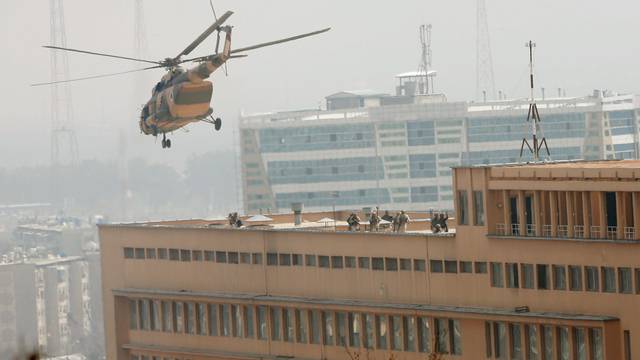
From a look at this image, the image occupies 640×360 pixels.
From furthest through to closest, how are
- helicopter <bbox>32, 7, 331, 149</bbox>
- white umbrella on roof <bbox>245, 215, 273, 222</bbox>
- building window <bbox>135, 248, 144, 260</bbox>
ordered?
building window <bbox>135, 248, 144, 260</bbox>, white umbrella on roof <bbox>245, 215, 273, 222</bbox>, helicopter <bbox>32, 7, 331, 149</bbox>

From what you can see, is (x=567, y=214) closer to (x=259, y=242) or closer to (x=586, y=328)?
(x=586, y=328)

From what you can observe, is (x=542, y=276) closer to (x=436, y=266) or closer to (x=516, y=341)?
(x=516, y=341)

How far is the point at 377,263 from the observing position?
4963 inches

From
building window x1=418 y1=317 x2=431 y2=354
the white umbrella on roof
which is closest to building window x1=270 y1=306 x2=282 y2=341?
the white umbrella on roof

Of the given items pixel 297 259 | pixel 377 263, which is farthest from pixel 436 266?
pixel 297 259

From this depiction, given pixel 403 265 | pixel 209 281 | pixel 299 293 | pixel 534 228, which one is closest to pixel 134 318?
pixel 209 281

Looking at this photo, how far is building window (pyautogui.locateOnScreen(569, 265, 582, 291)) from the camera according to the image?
111 m

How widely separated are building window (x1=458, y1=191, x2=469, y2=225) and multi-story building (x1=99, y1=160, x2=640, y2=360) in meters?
0.08

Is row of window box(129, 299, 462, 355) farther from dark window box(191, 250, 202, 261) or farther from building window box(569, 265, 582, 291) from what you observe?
building window box(569, 265, 582, 291)

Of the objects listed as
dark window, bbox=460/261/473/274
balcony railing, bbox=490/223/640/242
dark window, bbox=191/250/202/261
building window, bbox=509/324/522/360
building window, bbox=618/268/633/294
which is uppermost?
balcony railing, bbox=490/223/640/242

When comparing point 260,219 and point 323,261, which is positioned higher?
point 260,219

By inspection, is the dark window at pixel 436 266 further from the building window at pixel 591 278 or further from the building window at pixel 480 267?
the building window at pixel 591 278

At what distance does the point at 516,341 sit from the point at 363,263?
553 inches

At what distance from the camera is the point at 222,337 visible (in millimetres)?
138625
